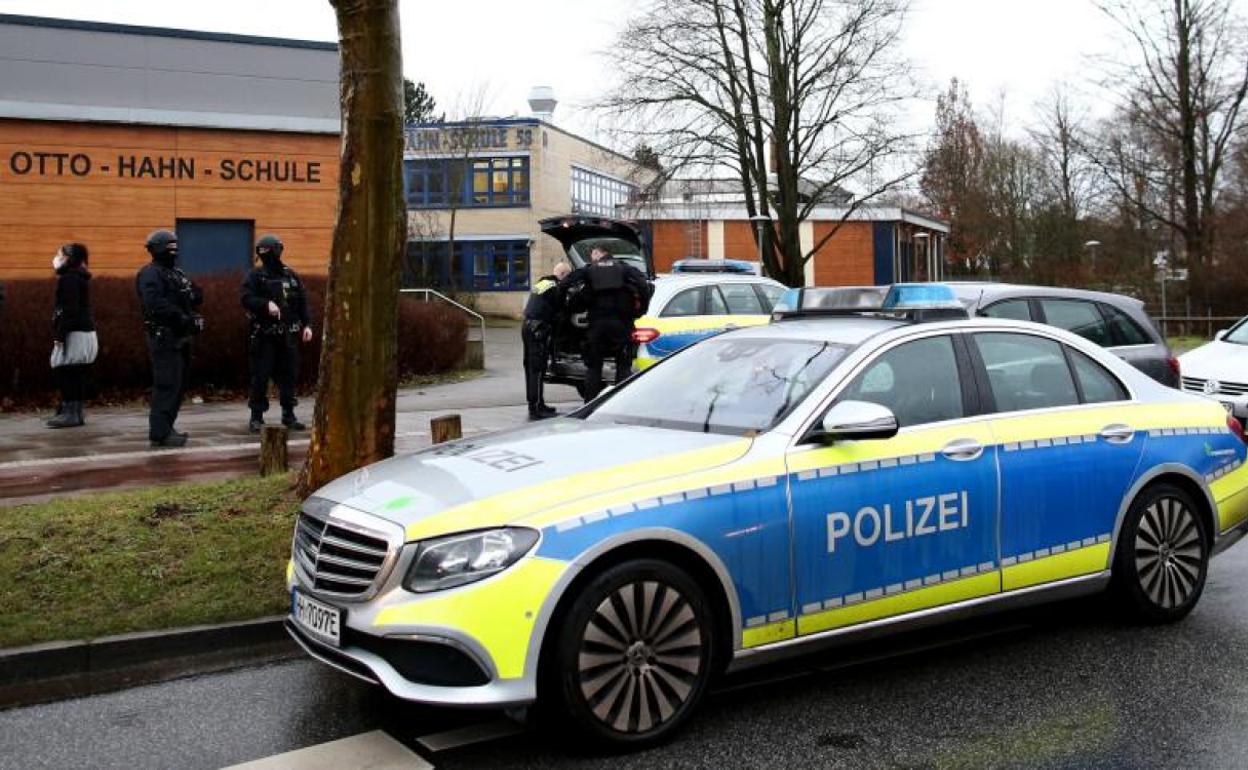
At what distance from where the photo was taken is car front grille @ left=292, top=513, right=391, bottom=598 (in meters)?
4.08

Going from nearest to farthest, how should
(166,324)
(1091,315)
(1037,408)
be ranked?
1. (1037,408)
2. (1091,315)
3. (166,324)

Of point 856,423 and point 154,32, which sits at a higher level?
point 154,32

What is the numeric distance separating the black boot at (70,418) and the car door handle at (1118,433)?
1086 centimetres

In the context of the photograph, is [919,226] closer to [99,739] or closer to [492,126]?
[492,126]

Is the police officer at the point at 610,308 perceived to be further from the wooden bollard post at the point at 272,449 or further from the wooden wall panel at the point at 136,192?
the wooden wall panel at the point at 136,192

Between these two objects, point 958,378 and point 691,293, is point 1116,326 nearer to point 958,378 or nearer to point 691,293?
point 691,293

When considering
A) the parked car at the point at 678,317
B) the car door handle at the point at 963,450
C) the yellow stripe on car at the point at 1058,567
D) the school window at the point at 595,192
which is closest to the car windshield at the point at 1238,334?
the parked car at the point at 678,317

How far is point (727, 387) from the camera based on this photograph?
5.17 meters

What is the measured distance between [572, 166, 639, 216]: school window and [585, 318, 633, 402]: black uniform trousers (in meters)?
39.9

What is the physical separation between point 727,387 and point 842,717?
1.47 m

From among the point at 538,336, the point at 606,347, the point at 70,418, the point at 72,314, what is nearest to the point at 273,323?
the point at 72,314

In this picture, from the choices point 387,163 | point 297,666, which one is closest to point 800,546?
point 297,666

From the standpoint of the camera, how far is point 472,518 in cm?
401

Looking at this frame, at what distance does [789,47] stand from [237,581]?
32603 mm
